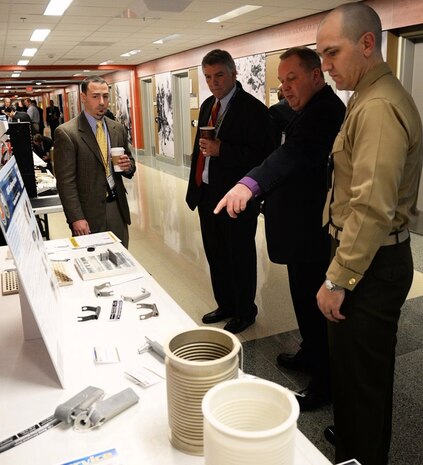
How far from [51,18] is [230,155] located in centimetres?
590

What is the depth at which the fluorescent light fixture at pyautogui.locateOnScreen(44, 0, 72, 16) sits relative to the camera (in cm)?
649

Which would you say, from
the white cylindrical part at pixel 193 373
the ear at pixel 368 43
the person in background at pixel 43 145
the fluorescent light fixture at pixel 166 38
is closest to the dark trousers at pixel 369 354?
the ear at pixel 368 43

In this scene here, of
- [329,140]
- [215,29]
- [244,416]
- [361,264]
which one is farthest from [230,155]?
[215,29]

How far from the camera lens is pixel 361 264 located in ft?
5.07

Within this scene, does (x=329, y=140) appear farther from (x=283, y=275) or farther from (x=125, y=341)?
(x=283, y=275)

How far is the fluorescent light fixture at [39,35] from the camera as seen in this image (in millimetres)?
8721

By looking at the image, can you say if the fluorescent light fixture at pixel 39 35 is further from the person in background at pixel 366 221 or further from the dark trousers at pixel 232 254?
the person in background at pixel 366 221

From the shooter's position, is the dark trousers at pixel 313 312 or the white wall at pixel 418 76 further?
the white wall at pixel 418 76

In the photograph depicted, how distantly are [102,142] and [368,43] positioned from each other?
2061 millimetres

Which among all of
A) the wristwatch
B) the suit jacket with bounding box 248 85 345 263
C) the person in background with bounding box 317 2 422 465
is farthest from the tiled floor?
the wristwatch

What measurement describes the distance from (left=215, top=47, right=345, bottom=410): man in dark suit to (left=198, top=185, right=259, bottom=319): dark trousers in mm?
680

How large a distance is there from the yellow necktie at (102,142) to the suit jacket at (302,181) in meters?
1.21

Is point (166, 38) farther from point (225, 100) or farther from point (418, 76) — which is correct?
point (225, 100)

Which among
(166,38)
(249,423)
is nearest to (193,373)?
(249,423)
